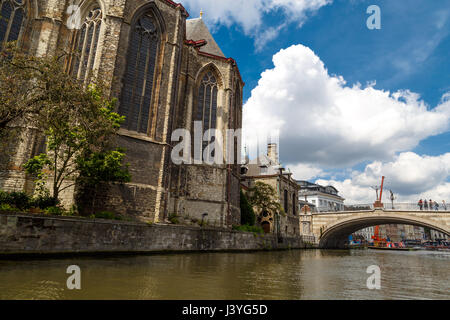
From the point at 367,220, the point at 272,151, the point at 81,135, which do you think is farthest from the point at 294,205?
the point at 81,135

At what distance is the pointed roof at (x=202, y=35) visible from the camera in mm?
28375

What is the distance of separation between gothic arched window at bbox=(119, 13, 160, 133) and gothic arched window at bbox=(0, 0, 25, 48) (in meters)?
6.79

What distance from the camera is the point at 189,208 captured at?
900 inches

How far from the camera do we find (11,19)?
58.6ft

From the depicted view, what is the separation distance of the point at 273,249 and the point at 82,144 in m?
21.0

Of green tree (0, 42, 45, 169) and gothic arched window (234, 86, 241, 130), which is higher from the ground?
gothic arched window (234, 86, 241, 130)

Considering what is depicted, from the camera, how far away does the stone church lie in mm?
17391

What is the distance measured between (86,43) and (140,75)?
160 inches

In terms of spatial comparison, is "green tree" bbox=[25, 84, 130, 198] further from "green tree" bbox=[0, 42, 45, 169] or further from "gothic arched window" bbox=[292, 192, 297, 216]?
"gothic arched window" bbox=[292, 192, 297, 216]

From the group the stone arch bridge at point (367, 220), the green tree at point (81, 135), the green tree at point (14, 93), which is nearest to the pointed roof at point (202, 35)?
the green tree at point (81, 135)

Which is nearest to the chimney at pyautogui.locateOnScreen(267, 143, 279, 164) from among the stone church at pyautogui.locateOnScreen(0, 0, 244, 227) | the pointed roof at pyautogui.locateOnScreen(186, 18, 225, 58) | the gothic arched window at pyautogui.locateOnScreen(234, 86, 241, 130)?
the gothic arched window at pyautogui.locateOnScreen(234, 86, 241, 130)

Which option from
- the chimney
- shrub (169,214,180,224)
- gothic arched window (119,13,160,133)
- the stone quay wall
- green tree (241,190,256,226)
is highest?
the chimney

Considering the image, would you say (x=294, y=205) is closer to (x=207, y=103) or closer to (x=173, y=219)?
(x=207, y=103)
